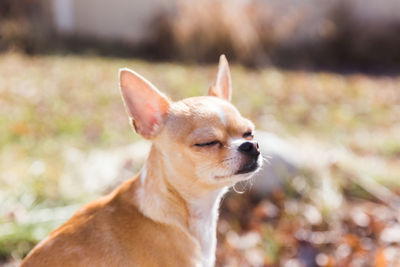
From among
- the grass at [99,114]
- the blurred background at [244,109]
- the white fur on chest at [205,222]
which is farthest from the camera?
the grass at [99,114]

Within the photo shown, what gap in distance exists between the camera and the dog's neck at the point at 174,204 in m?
2.49

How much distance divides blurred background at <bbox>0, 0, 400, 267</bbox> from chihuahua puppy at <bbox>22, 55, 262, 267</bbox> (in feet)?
4.10

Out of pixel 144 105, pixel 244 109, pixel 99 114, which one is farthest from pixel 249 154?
pixel 244 109

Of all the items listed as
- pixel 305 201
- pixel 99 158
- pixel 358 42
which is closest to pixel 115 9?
pixel 358 42

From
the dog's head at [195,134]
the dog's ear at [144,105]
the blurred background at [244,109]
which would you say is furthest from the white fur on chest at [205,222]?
the blurred background at [244,109]

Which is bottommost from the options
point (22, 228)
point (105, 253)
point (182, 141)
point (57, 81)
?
point (57, 81)

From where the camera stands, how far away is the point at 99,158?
498 centimetres

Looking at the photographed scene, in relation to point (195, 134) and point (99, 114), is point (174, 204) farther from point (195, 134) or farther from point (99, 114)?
point (99, 114)

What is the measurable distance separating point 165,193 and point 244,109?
15.7 feet

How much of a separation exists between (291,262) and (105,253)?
176 cm

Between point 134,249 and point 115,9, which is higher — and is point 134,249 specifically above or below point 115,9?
above

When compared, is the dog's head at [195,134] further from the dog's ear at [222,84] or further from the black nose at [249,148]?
the dog's ear at [222,84]

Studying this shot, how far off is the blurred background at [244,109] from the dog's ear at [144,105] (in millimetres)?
1534

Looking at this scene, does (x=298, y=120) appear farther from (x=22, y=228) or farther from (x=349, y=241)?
(x=22, y=228)
